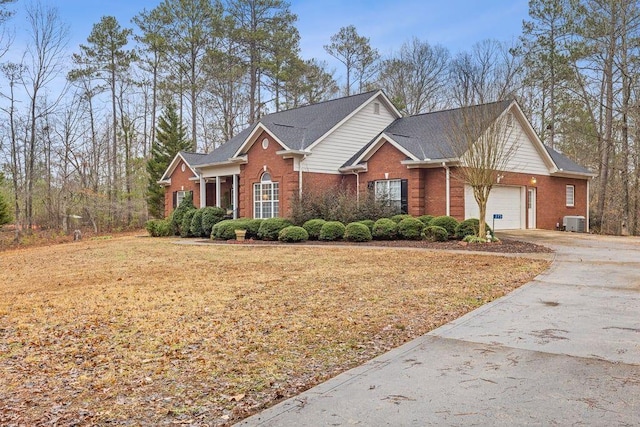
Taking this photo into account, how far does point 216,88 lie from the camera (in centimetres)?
3631

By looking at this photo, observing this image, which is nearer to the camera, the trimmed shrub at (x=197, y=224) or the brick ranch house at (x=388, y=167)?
the brick ranch house at (x=388, y=167)

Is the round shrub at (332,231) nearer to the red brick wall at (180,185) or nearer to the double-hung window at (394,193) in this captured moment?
the double-hung window at (394,193)

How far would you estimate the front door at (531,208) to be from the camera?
21.7m

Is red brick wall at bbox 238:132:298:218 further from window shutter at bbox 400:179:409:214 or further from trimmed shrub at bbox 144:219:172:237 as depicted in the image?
window shutter at bbox 400:179:409:214

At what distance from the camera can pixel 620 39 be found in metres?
24.4

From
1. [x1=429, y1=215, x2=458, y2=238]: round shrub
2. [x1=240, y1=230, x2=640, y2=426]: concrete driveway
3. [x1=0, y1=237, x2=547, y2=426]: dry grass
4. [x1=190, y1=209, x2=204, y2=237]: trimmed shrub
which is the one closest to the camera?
[x1=240, y1=230, x2=640, y2=426]: concrete driveway

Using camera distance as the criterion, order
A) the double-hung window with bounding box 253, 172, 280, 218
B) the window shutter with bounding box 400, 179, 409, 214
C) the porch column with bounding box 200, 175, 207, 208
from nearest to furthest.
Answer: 1. the window shutter with bounding box 400, 179, 409, 214
2. the double-hung window with bounding box 253, 172, 280, 218
3. the porch column with bounding box 200, 175, 207, 208

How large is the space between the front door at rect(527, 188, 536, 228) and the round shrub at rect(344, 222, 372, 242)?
863 centimetres

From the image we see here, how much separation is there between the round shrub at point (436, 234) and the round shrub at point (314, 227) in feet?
13.3

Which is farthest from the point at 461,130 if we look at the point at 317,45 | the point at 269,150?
the point at 317,45

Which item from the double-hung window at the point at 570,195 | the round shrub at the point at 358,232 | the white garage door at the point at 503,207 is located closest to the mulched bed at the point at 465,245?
the round shrub at the point at 358,232

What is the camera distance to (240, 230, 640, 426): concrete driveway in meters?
3.31

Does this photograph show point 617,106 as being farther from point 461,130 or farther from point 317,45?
point 317,45

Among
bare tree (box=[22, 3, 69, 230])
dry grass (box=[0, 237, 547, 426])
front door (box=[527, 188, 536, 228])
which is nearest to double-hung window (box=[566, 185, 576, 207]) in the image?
front door (box=[527, 188, 536, 228])
